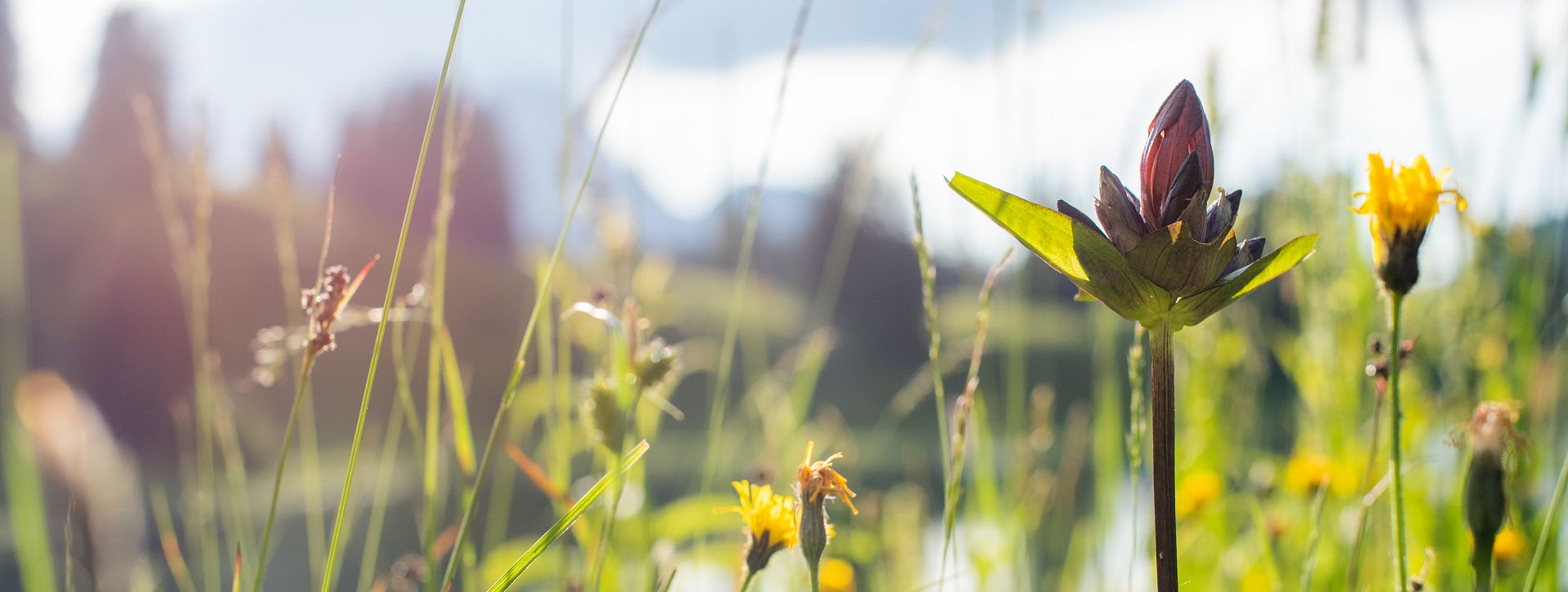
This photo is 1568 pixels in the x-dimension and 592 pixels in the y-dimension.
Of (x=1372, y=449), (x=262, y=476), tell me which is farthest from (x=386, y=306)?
(x=262, y=476)

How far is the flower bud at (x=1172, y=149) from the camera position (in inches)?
16.2

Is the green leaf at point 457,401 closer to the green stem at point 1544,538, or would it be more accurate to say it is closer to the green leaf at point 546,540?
the green leaf at point 546,540

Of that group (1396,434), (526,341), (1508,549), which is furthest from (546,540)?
(1508,549)

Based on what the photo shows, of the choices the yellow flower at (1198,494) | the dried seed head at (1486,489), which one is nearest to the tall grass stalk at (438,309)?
the dried seed head at (1486,489)

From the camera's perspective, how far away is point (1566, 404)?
1.62m

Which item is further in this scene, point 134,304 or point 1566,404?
point 134,304

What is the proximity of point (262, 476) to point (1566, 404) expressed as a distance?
12044 millimetres

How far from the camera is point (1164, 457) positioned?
1.38ft

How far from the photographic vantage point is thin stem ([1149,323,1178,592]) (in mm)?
416

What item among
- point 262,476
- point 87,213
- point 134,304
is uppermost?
point 87,213

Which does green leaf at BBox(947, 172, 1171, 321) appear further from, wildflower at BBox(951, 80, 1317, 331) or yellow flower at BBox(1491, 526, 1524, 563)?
yellow flower at BBox(1491, 526, 1524, 563)

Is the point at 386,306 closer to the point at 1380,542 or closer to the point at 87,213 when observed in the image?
the point at 1380,542

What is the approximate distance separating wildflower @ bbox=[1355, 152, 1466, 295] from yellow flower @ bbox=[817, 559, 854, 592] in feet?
3.30

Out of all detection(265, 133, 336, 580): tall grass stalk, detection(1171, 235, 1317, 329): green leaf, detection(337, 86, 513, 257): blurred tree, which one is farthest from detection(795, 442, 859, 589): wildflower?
detection(337, 86, 513, 257): blurred tree
